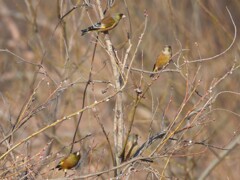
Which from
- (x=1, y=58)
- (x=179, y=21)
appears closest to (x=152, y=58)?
(x=179, y=21)

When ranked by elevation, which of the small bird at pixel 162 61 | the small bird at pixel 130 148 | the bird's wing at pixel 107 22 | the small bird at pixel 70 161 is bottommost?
the small bird at pixel 70 161

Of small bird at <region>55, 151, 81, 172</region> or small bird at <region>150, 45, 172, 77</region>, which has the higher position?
small bird at <region>150, 45, 172, 77</region>

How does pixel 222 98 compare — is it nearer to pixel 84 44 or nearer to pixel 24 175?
pixel 84 44

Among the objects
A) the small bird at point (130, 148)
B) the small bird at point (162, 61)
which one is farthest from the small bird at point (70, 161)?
the small bird at point (162, 61)

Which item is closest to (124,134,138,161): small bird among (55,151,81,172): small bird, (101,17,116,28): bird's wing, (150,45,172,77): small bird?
(55,151,81,172): small bird

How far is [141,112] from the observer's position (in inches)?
414

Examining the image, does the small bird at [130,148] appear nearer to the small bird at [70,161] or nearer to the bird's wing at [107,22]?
the small bird at [70,161]

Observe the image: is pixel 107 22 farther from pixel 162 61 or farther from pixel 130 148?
pixel 130 148

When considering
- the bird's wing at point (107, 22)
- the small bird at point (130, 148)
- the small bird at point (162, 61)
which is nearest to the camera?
the small bird at point (130, 148)

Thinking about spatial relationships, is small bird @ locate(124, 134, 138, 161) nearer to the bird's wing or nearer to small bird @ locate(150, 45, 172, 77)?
small bird @ locate(150, 45, 172, 77)

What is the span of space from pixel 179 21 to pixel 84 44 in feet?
7.73

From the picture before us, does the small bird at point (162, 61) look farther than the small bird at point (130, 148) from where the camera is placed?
Yes

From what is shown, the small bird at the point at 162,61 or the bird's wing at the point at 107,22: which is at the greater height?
the bird's wing at the point at 107,22

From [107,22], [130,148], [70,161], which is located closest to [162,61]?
[107,22]
